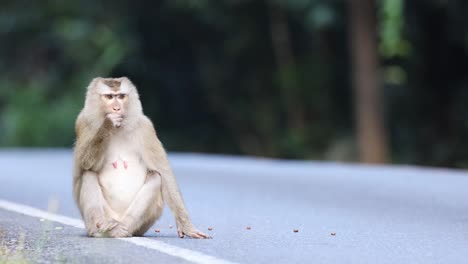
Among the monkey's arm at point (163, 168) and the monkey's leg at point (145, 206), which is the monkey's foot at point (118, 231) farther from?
the monkey's arm at point (163, 168)

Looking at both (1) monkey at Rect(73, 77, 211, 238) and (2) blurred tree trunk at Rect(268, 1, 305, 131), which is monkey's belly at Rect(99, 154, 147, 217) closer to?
(1) monkey at Rect(73, 77, 211, 238)

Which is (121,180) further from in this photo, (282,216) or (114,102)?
(282,216)

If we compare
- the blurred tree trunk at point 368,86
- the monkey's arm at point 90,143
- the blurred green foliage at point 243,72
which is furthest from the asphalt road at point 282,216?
→ the blurred green foliage at point 243,72

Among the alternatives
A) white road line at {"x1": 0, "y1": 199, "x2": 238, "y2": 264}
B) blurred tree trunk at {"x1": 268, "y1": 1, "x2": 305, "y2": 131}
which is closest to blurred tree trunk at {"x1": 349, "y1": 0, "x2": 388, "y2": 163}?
blurred tree trunk at {"x1": 268, "y1": 1, "x2": 305, "y2": 131}

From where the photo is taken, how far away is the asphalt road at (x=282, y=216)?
8148 millimetres

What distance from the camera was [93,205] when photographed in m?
8.34

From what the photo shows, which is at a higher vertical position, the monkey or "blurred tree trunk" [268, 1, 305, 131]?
the monkey

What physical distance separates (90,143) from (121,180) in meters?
0.38

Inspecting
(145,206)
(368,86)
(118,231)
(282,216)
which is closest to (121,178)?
(145,206)

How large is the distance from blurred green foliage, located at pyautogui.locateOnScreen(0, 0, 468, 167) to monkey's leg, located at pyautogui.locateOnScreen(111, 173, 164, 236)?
14968mm

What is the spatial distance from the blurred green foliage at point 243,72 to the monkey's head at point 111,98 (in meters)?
15.1

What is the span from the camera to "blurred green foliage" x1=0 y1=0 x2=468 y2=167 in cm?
2592

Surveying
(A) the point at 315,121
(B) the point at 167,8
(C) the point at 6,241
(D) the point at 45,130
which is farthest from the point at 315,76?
(C) the point at 6,241

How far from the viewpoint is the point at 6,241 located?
8750 mm
